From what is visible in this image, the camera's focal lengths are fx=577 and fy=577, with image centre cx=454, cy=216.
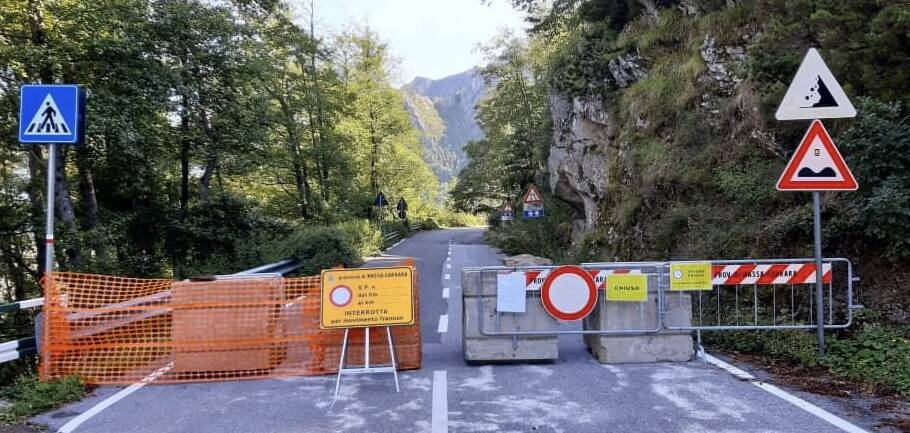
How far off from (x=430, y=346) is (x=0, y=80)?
487 inches

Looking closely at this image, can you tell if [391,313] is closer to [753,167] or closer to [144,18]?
[753,167]

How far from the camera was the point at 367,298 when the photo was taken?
6262 mm

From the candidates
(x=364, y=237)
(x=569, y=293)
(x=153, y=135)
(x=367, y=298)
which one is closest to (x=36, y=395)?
(x=367, y=298)

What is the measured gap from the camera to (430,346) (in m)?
7.74

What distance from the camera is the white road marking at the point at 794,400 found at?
14.3 feet

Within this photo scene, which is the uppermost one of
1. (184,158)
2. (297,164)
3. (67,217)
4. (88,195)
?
(297,164)

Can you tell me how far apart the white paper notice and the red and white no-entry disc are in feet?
0.84

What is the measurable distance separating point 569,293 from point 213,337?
398cm

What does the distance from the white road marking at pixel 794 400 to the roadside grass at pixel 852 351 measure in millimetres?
662

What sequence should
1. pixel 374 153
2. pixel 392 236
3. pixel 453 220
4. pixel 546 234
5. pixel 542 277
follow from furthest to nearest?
pixel 453 220
pixel 374 153
pixel 392 236
pixel 546 234
pixel 542 277

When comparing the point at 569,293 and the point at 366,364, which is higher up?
the point at 569,293

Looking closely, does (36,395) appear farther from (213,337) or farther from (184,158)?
(184,158)

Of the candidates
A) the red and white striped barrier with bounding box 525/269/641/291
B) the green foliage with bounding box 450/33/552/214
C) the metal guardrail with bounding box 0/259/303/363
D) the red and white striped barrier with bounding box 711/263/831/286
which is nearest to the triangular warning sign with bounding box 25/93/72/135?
the metal guardrail with bounding box 0/259/303/363

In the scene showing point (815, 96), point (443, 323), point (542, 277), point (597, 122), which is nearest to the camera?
point (815, 96)
